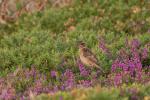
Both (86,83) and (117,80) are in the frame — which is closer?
(117,80)

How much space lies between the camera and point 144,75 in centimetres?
957

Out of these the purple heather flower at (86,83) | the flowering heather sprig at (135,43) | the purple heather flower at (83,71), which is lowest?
the purple heather flower at (86,83)

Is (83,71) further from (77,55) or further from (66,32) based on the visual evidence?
(66,32)

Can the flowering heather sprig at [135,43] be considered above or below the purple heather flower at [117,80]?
above

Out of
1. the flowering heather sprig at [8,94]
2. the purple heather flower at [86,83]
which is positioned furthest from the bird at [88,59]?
the flowering heather sprig at [8,94]

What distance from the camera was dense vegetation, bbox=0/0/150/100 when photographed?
8619mm

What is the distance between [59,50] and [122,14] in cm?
525

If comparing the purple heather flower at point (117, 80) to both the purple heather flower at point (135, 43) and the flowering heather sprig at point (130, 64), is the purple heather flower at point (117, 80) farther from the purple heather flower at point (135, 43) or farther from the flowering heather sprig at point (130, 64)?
the purple heather flower at point (135, 43)

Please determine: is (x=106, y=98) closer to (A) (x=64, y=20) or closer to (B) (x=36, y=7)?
(A) (x=64, y=20)

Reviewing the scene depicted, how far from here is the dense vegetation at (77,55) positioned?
862cm

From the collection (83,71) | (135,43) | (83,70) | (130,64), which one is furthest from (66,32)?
(130,64)

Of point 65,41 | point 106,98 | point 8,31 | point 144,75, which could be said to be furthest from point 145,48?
point 8,31

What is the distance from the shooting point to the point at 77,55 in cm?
1173

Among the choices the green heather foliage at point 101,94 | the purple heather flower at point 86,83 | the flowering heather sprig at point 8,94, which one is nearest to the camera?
the green heather foliage at point 101,94
